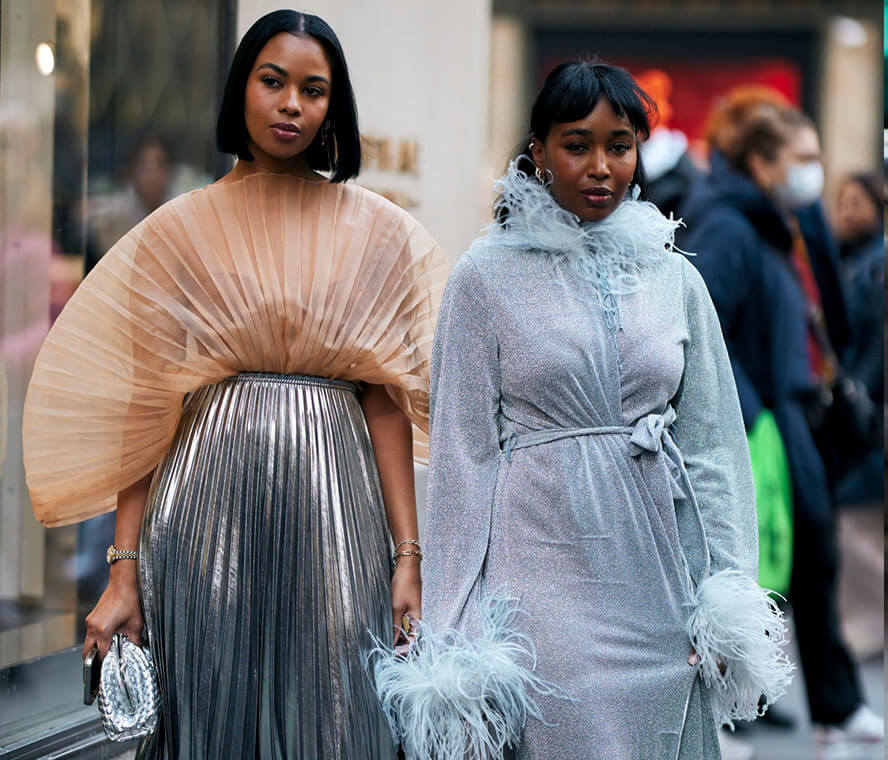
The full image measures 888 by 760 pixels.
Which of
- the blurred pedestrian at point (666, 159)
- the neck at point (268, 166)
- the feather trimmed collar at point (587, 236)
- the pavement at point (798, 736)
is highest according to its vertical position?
the blurred pedestrian at point (666, 159)

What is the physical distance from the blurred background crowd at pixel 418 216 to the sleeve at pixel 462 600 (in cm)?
130

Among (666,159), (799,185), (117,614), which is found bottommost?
(117,614)

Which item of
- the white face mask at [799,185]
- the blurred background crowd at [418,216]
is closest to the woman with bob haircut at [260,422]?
the blurred background crowd at [418,216]

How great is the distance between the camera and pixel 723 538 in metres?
3.01

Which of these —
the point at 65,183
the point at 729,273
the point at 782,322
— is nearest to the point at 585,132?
the point at 65,183

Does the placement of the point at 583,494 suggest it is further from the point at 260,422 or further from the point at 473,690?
the point at 260,422

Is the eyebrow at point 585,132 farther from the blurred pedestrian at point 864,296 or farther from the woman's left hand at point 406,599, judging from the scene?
the blurred pedestrian at point 864,296

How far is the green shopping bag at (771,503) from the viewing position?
5.47 meters

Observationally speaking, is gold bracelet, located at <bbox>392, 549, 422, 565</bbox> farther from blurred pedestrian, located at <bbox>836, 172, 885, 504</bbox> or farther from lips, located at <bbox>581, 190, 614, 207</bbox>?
blurred pedestrian, located at <bbox>836, 172, 885, 504</bbox>

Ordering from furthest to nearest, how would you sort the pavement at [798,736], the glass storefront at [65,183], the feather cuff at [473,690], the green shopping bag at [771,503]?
the pavement at [798,736], the green shopping bag at [771,503], the glass storefront at [65,183], the feather cuff at [473,690]

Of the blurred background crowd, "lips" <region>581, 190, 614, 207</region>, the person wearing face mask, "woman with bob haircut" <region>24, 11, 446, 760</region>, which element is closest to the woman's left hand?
"woman with bob haircut" <region>24, 11, 446, 760</region>

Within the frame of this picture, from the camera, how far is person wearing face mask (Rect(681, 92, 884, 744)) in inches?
225

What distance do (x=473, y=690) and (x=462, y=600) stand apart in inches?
7.4

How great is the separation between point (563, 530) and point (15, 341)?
8.45 feet
